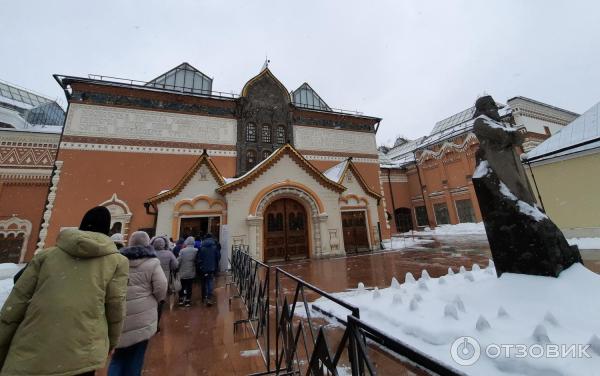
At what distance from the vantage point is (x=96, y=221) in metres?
2.10

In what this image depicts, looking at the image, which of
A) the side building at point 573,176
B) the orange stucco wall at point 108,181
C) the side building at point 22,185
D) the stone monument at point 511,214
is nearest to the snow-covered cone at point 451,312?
the stone monument at point 511,214

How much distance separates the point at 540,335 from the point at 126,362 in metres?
4.66

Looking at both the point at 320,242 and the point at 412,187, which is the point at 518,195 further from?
the point at 412,187

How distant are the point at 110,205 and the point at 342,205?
529 inches

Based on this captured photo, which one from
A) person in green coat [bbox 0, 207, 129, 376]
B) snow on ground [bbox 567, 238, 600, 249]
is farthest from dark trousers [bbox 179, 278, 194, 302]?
snow on ground [bbox 567, 238, 600, 249]

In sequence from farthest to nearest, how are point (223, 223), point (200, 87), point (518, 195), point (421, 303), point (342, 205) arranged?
point (200, 87)
point (342, 205)
point (223, 223)
point (518, 195)
point (421, 303)

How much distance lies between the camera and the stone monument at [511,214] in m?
4.28

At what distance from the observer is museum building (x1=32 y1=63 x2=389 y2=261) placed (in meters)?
12.6

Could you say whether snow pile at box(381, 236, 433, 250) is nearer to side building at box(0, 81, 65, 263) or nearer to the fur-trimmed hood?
the fur-trimmed hood

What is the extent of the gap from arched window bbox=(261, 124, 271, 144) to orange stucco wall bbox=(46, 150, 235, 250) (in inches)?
238

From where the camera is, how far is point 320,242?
1351 centimetres

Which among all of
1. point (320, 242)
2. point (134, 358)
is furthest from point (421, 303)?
point (320, 242)

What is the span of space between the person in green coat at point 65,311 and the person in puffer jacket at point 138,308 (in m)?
0.64

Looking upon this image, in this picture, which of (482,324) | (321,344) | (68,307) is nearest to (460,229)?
(482,324)
